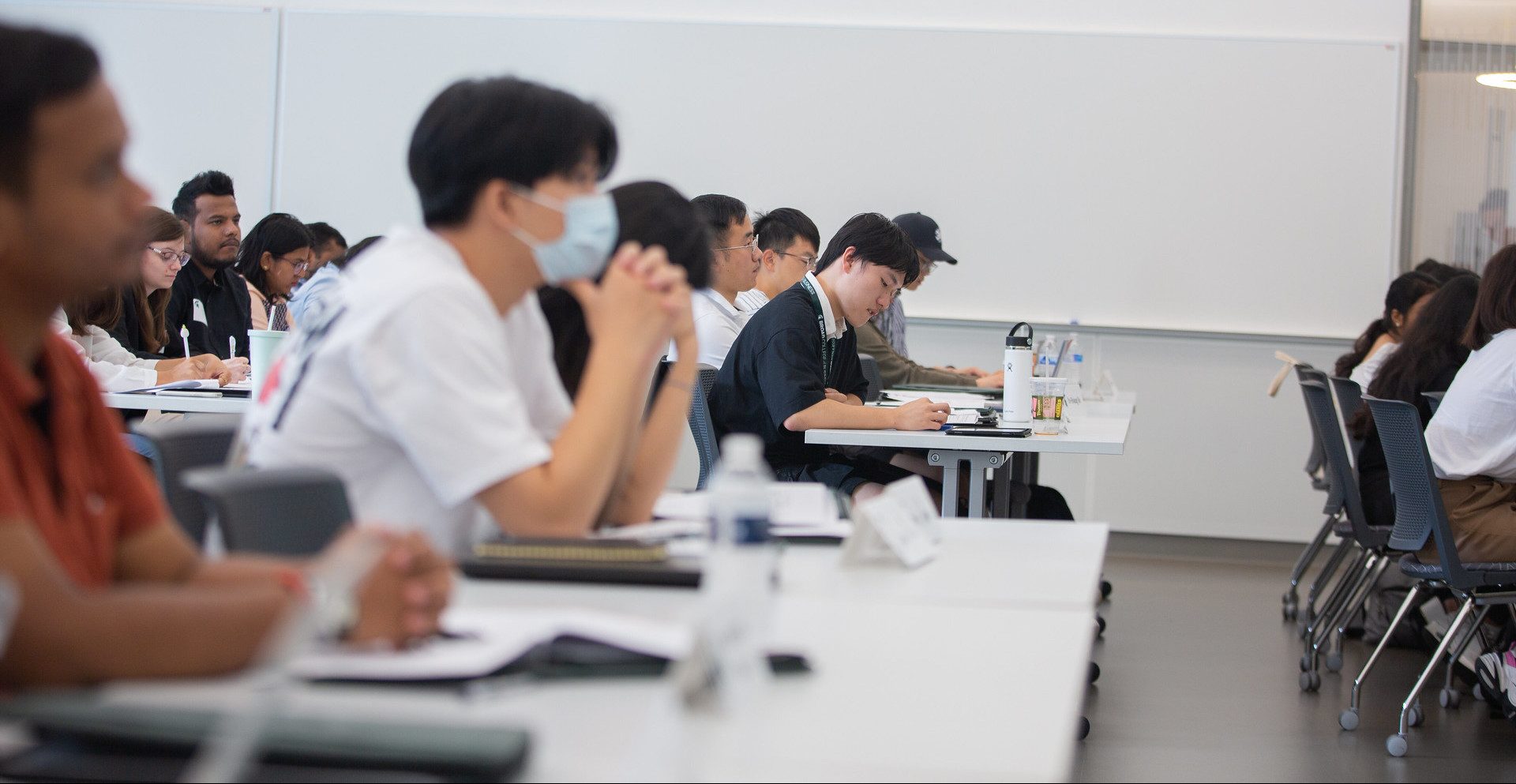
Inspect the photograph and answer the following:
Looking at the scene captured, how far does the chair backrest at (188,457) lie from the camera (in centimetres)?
161

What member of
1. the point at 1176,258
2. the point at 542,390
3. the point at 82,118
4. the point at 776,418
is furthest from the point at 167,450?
the point at 1176,258

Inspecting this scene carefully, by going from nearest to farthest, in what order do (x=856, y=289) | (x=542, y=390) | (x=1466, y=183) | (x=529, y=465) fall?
1. (x=529, y=465)
2. (x=542, y=390)
3. (x=856, y=289)
4. (x=1466, y=183)

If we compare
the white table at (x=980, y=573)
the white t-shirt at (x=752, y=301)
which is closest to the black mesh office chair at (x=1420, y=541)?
the white table at (x=980, y=573)

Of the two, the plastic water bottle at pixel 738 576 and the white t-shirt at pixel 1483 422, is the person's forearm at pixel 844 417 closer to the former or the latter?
the white t-shirt at pixel 1483 422

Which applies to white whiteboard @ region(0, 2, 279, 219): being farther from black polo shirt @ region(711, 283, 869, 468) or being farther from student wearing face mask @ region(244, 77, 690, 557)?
student wearing face mask @ region(244, 77, 690, 557)

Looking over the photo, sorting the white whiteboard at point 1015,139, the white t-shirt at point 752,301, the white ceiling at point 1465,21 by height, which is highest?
the white ceiling at point 1465,21

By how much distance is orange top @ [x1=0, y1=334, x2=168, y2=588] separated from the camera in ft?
3.11

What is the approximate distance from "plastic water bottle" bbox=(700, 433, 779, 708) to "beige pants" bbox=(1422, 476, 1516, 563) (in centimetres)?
267

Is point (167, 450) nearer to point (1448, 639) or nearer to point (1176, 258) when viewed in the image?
point (1448, 639)

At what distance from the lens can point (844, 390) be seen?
3.96 meters

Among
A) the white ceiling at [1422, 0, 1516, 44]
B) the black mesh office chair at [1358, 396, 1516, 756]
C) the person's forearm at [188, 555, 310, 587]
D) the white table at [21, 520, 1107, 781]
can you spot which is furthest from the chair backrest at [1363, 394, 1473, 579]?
the white ceiling at [1422, 0, 1516, 44]

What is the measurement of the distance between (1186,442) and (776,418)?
3.37 m

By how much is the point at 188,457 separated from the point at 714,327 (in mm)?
2584

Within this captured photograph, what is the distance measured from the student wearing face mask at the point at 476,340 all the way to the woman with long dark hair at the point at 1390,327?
378 centimetres
